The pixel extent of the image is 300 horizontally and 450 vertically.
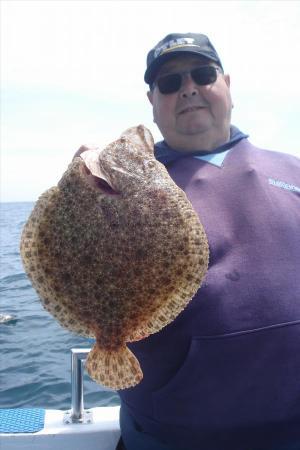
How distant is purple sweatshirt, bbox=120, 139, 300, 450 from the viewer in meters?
2.82

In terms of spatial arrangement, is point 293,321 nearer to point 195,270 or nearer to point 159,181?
point 195,270

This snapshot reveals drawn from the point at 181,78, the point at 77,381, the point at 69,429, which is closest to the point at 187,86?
the point at 181,78

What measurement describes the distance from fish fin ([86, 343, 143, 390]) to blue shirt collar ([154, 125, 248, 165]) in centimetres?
166

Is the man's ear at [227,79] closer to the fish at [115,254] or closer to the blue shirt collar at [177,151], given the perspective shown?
the blue shirt collar at [177,151]

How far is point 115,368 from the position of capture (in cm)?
230

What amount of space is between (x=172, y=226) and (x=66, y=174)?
2.12ft

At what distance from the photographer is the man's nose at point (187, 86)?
3.51 m

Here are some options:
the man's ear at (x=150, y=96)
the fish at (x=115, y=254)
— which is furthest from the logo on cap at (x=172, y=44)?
the fish at (x=115, y=254)

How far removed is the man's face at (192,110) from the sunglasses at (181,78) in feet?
0.09

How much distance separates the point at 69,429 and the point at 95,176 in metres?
2.48

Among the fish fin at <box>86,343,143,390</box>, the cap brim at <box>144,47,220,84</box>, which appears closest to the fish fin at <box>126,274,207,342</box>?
the fish fin at <box>86,343,143,390</box>

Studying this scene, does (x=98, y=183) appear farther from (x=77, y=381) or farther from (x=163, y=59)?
(x=77, y=381)

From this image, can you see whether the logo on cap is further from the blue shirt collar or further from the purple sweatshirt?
the purple sweatshirt

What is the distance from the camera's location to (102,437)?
3.87m
